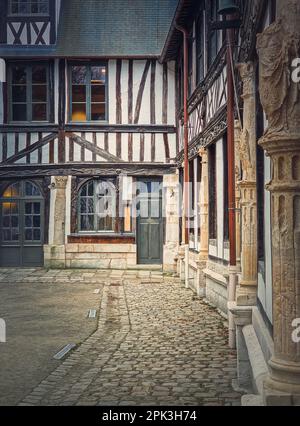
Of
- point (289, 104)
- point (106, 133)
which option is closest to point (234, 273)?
point (289, 104)

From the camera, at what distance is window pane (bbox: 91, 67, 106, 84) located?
14.9 metres

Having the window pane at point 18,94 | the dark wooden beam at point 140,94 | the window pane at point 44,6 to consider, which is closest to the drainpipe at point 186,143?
the dark wooden beam at point 140,94

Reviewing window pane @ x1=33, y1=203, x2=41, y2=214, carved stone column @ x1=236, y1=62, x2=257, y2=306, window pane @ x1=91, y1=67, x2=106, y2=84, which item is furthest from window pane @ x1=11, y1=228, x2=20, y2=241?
carved stone column @ x1=236, y1=62, x2=257, y2=306

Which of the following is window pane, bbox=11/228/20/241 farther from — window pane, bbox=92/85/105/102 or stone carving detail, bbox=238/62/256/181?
stone carving detail, bbox=238/62/256/181

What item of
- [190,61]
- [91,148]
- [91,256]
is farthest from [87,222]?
[190,61]

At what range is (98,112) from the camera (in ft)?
49.2

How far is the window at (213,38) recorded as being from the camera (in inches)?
351

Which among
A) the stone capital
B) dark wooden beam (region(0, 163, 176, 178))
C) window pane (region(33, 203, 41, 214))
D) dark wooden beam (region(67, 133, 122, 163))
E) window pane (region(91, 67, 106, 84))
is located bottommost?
window pane (region(33, 203, 41, 214))

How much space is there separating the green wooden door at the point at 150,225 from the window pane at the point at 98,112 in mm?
2282

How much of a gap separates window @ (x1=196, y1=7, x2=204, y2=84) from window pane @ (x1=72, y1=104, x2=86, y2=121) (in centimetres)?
487

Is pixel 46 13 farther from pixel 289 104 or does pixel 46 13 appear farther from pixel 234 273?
pixel 289 104

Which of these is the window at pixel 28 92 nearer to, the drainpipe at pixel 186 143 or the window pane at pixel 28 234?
the window pane at pixel 28 234

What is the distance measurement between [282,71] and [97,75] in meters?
12.7

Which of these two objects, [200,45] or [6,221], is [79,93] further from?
[200,45]
